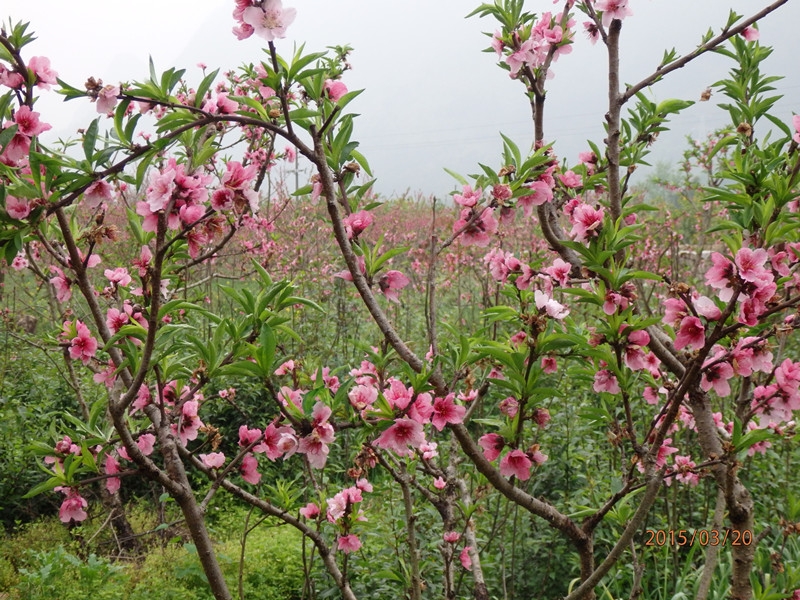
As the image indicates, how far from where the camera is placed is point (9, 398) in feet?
15.0

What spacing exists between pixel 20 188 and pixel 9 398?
13.9 ft

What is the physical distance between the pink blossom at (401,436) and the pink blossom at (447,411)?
5 centimetres

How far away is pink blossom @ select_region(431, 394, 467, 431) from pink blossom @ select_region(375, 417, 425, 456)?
5 cm

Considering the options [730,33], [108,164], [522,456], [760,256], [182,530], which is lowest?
[182,530]

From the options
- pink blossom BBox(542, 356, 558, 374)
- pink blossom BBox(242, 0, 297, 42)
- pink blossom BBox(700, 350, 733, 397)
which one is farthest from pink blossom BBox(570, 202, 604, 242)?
pink blossom BBox(242, 0, 297, 42)

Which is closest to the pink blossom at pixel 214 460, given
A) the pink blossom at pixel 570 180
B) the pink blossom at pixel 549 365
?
the pink blossom at pixel 549 365

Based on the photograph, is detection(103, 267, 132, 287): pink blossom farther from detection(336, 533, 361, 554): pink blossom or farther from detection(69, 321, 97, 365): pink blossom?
detection(336, 533, 361, 554): pink blossom

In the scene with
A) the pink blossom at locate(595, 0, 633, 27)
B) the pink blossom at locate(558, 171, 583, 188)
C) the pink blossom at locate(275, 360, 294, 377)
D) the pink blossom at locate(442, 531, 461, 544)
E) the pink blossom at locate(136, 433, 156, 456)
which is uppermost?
the pink blossom at locate(595, 0, 633, 27)

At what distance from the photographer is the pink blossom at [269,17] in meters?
1.09

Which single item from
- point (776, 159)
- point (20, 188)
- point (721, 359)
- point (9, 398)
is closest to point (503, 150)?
point (721, 359)

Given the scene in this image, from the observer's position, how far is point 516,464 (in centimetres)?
143

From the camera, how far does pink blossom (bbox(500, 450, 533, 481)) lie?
1.41m

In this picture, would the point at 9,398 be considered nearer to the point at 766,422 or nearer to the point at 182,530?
the point at 182,530

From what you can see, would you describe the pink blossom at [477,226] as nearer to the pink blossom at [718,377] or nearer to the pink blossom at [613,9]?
the pink blossom at [718,377]
